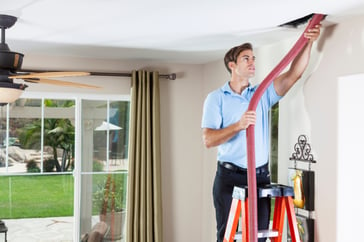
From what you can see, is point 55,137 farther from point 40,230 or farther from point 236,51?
point 236,51

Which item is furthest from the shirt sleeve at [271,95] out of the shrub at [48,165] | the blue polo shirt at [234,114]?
the shrub at [48,165]

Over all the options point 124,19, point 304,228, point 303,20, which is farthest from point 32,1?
point 304,228

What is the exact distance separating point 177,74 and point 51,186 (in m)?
2.48

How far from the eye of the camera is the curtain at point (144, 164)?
518 cm

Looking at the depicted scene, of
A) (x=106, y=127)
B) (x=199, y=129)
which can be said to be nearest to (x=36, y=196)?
(x=106, y=127)

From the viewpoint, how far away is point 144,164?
5.22 meters

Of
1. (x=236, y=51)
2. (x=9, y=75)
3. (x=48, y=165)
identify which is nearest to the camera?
(x=9, y=75)

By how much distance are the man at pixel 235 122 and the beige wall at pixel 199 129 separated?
23 cm

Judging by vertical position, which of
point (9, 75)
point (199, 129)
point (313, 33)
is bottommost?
point (199, 129)

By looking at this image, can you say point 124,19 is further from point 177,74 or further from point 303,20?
point 177,74

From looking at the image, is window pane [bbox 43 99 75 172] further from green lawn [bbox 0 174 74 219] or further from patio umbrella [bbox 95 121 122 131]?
patio umbrella [bbox 95 121 122 131]

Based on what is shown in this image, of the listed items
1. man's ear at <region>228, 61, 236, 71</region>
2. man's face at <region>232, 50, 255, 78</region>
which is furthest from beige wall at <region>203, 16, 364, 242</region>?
man's ear at <region>228, 61, 236, 71</region>

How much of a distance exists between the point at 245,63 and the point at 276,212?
1.09 m

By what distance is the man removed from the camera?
350 cm
